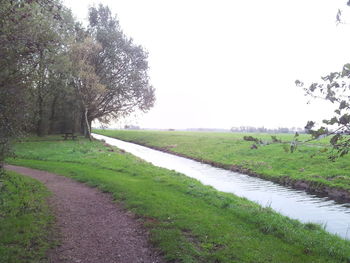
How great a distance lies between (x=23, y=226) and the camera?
888 cm

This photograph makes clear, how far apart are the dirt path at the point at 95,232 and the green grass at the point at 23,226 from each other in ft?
1.34

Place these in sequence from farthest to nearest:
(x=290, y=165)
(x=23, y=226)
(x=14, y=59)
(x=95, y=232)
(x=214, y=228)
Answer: (x=290, y=165) → (x=214, y=228) → (x=95, y=232) → (x=23, y=226) → (x=14, y=59)

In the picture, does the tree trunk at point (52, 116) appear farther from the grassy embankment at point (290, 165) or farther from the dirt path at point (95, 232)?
the dirt path at point (95, 232)

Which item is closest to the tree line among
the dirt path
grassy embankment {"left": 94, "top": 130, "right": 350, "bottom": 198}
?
grassy embankment {"left": 94, "top": 130, "right": 350, "bottom": 198}

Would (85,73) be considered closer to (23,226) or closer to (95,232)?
(23,226)

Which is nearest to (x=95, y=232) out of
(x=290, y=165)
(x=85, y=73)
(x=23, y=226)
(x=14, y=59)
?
(x=23, y=226)

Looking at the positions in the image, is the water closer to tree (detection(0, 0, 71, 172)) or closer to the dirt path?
A: the dirt path

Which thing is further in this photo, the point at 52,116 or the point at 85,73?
the point at 52,116

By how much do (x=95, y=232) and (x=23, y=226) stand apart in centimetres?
222

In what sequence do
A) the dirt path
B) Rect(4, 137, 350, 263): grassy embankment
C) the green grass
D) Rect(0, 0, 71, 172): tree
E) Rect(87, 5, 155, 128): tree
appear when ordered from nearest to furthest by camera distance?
Rect(0, 0, 71, 172): tree, the green grass, the dirt path, Rect(4, 137, 350, 263): grassy embankment, Rect(87, 5, 155, 128): tree

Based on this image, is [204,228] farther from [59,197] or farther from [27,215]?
[59,197]

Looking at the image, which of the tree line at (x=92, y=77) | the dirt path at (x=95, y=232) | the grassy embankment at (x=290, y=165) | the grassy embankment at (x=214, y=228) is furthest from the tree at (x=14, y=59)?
the tree line at (x=92, y=77)

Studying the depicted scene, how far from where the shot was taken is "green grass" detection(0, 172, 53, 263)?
7.28 meters

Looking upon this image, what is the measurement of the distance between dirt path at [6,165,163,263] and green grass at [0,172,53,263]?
0.41m
